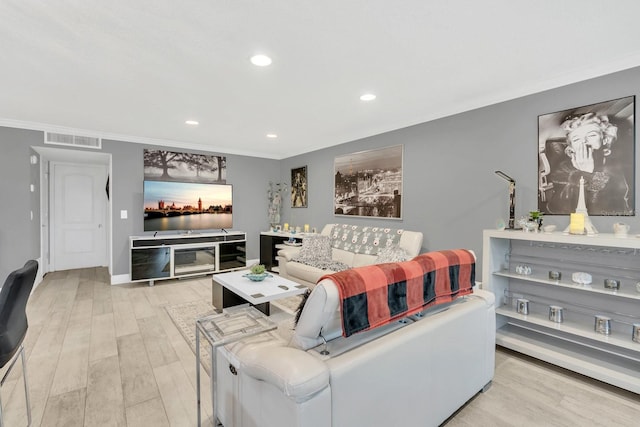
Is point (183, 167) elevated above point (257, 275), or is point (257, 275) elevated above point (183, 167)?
point (183, 167)

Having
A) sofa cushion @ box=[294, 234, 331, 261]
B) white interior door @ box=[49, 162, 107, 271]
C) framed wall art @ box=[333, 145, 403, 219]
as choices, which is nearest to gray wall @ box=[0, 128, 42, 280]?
white interior door @ box=[49, 162, 107, 271]

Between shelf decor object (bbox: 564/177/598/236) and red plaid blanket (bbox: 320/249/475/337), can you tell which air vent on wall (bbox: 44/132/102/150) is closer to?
red plaid blanket (bbox: 320/249/475/337)

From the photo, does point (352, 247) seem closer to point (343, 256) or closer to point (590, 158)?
point (343, 256)

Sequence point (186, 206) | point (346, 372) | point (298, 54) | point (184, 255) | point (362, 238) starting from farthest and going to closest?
point (186, 206)
point (184, 255)
point (362, 238)
point (298, 54)
point (346, 372)

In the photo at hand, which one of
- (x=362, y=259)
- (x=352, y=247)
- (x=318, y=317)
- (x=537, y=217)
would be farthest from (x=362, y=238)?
(x=318, y=317)

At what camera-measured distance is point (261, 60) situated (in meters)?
2.35

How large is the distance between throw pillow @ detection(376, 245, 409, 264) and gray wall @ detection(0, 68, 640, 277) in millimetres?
467

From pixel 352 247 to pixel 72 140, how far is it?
179 inches

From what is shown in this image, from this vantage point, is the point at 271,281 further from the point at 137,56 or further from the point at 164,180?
the point at 164,180

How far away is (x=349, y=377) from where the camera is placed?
1.18 m

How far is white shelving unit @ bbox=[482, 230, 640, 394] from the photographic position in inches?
87.1

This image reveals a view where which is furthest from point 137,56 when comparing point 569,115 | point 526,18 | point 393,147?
point 569,115

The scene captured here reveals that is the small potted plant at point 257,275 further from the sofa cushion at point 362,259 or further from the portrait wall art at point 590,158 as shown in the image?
the portrait wall art at point 590,158

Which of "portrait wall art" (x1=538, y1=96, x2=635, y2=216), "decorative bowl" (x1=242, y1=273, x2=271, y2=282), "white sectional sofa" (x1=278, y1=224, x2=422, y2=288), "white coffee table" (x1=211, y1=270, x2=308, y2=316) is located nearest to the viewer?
"portrait wall art" (x1=538, y1=96, x2=635, y2=216)
